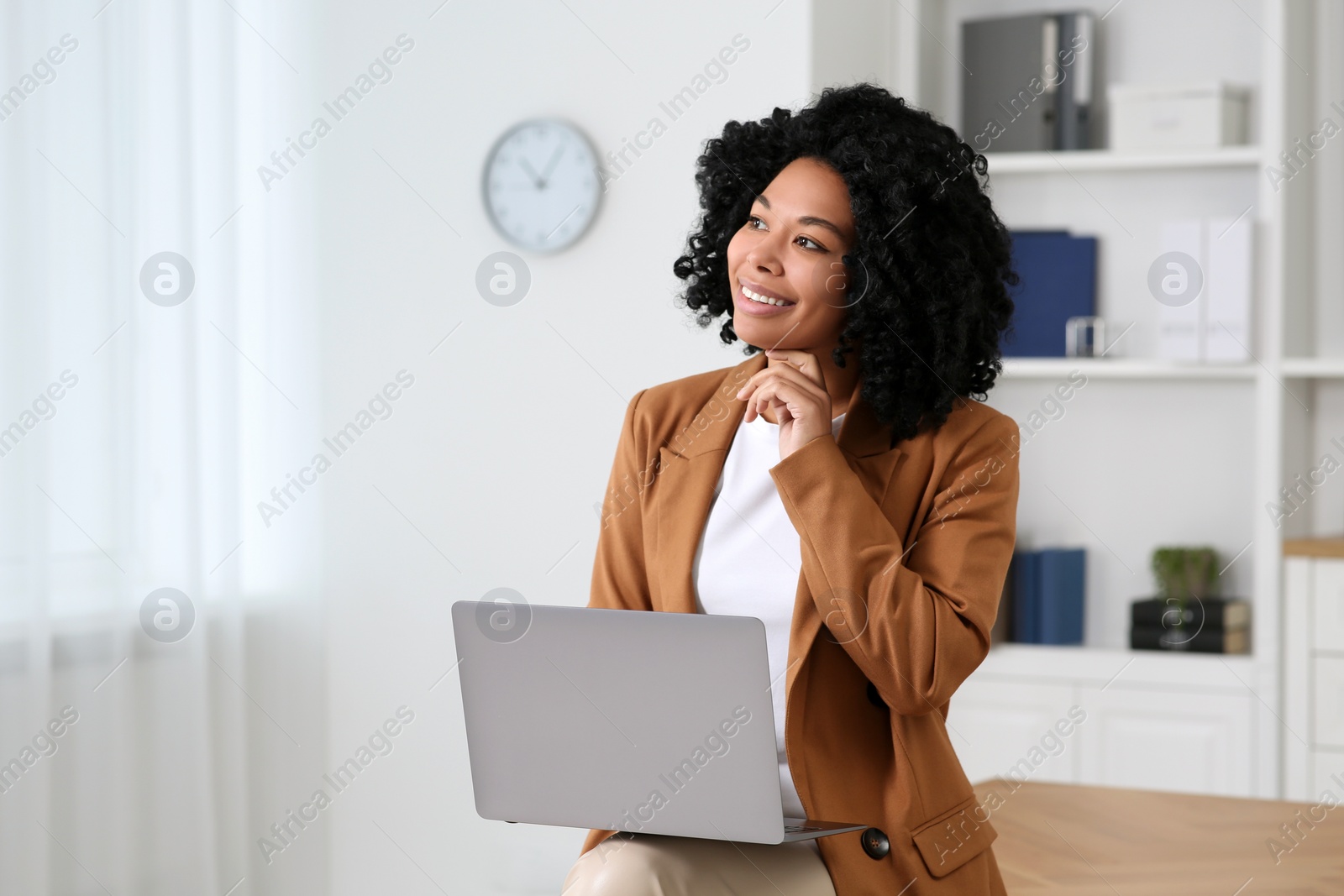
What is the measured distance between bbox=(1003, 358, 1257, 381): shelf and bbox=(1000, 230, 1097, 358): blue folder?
0.16ft

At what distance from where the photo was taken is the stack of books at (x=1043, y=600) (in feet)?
10.8

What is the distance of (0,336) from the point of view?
2.63 metres

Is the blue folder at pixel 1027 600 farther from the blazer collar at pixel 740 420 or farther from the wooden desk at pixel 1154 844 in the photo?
the blazer collar at pixel 740 420

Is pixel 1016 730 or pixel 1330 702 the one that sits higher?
pixel 1330 702

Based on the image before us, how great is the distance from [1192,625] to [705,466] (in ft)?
6.99

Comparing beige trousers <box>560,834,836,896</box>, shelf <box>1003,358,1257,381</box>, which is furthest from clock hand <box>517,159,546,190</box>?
beige trousers <box>560,834,836,896</box>

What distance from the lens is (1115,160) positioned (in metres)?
3.24

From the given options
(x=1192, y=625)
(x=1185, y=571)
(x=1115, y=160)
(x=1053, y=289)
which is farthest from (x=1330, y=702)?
(x=1115, y=160)

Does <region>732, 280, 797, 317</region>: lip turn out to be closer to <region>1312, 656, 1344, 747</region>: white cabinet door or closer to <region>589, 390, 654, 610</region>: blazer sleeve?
<region>589, 390, 654, 610</region>: blazer sleeve

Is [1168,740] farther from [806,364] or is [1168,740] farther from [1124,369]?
[806,364]

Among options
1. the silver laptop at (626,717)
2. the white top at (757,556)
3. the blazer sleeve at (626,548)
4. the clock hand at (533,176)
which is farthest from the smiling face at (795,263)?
the clock hand at (533,176)

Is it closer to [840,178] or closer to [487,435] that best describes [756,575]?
[840,178]

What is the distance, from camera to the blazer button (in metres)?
1.25

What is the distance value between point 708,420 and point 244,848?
85.0 inches
